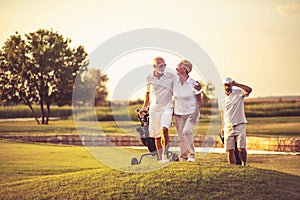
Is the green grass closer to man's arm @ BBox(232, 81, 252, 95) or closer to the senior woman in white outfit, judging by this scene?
the senior woman in white outfit

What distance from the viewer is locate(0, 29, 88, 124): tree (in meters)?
39.9

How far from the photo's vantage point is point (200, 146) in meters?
24.0

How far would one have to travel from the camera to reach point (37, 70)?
39906 millimetres

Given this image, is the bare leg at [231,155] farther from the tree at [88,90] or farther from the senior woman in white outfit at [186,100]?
the tree at [88,90]

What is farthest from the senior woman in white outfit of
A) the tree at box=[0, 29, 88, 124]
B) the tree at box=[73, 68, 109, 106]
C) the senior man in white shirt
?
the tree at box=[0, 29, 88, 124]

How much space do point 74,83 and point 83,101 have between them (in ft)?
5.28

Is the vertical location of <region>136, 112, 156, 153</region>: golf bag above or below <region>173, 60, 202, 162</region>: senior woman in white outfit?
below

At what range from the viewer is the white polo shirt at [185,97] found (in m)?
10.6

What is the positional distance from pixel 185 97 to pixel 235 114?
3.01 ft

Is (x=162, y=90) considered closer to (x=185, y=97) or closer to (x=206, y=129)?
(x=185, y=97)

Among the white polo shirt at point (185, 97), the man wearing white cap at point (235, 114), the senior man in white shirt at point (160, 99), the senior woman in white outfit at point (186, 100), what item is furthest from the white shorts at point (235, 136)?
the senior man in white shirt at point (160, 99)

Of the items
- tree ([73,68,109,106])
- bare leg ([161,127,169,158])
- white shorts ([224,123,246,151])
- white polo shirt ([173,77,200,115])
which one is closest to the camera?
bare leg ([161,127,169,158])

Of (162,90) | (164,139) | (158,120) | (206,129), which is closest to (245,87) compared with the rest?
(162,90)

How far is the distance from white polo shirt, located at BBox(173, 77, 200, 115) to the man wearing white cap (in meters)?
0.59
